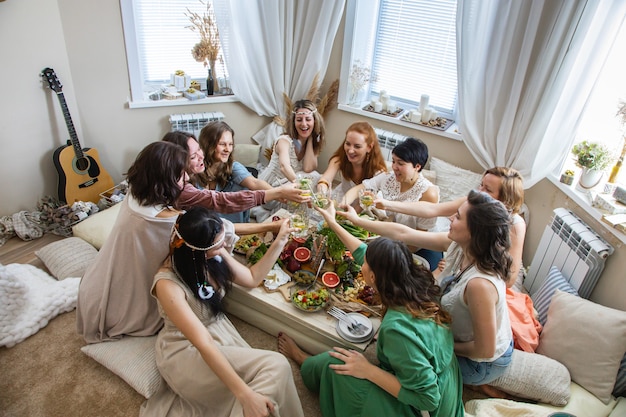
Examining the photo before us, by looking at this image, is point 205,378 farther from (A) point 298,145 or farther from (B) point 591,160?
(B) point 591,160

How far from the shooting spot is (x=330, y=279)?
2.37 metres

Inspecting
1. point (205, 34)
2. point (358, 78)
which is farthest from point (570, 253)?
point (205, 34)

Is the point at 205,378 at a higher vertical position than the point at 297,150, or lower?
lower

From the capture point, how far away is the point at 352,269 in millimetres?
2441

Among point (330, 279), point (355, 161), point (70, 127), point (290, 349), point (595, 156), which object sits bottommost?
point (290, 349)

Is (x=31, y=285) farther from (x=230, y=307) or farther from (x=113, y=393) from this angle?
(x=230, y=307)

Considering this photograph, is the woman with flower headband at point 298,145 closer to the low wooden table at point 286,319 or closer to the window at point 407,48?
the window at point 407,48

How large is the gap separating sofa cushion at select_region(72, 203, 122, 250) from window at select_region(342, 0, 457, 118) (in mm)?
2582

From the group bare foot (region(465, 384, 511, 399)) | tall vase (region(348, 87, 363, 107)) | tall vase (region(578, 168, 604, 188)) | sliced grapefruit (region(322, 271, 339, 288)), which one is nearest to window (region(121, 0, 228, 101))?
tall vase (region(348, 87, 363, 107))

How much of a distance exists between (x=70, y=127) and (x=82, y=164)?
335mm

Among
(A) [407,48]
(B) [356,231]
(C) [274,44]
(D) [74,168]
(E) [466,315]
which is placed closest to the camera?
(E) [466,315]

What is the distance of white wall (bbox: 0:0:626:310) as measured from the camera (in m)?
3.11

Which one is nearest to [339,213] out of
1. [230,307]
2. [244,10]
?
[230,307]

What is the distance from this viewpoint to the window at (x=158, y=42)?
142 inches
